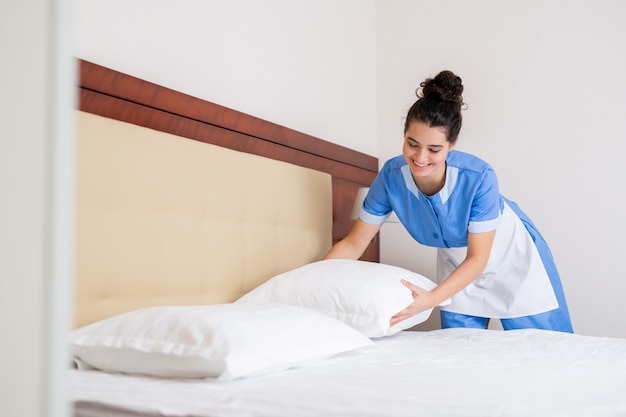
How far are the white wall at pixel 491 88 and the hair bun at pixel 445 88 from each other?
0.66 metres

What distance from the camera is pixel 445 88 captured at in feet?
7.31

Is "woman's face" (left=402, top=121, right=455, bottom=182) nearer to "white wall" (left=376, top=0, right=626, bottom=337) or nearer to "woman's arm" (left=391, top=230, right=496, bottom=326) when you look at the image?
"woman's arm" (left=391, top=230, right=496, bottom=326)

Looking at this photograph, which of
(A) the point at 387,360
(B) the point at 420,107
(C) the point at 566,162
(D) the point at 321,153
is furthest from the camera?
(C) the point at 566,162

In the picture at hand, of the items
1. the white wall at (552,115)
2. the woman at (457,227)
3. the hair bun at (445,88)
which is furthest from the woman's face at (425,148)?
the white wall at (552,115)

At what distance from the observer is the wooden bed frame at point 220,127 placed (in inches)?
70.6

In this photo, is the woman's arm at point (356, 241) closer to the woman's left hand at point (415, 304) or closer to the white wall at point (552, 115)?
the woman's left hand at point (415, 304)

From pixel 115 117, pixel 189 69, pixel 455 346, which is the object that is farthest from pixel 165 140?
pixel 455 346

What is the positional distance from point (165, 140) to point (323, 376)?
0.87 m

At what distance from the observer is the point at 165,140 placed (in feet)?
6.23

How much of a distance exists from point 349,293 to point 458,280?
0.43 metres

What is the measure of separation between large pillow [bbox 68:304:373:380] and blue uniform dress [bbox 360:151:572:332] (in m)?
0.88

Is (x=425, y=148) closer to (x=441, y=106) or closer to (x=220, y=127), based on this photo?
(x=441, y=106)

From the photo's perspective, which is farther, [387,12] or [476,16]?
[387,12]

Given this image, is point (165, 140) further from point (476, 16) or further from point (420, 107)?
point (476, 16)
